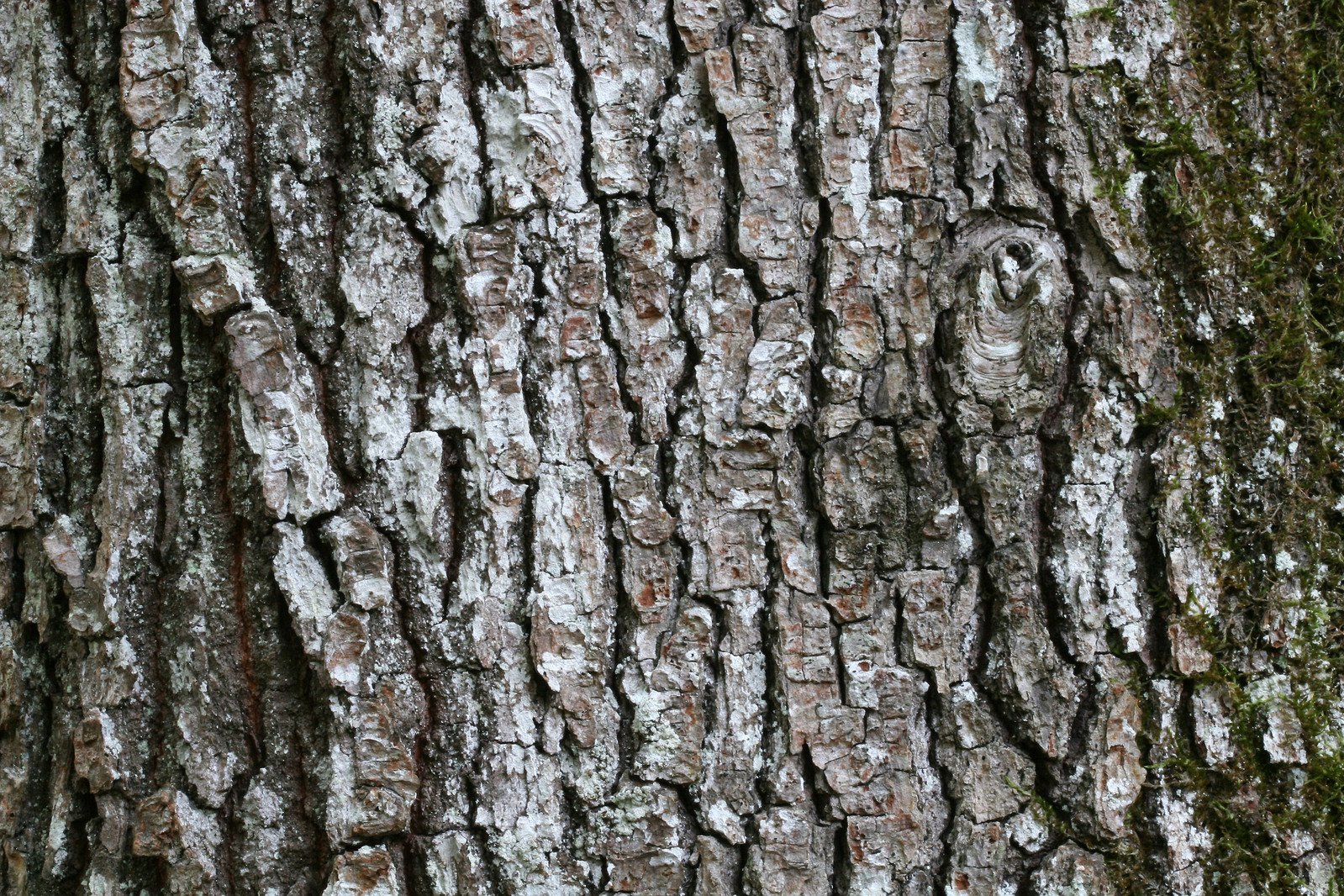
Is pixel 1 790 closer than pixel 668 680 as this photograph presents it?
No

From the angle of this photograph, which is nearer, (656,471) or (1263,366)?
(656,471)

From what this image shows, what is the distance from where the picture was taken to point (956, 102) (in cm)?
136

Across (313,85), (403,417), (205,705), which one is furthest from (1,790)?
(313,85)

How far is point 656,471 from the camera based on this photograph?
1321mm

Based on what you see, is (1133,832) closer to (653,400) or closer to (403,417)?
(653,400)

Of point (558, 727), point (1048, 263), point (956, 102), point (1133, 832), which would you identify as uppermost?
point (956, 102)

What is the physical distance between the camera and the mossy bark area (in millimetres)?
1305

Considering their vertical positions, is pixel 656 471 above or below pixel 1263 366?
below

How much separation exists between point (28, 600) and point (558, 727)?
2.83ft

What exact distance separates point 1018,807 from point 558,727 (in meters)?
0.67

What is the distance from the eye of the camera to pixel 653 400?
52.1 inches

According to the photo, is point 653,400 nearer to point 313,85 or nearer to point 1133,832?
point 313,85

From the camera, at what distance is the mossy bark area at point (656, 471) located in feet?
4.28

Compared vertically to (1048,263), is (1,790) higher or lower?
lower
